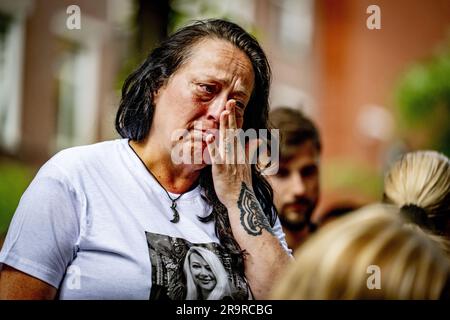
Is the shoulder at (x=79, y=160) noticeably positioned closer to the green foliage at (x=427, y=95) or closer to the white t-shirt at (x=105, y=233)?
the white t-shirt at (x=105, y=233)

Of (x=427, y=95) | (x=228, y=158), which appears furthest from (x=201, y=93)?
(x=427, y=95)

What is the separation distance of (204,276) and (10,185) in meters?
1.58

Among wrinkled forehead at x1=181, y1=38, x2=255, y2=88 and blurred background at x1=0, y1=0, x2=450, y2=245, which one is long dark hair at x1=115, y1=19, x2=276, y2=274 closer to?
wrinkled forehead at x1=181, y1=38, x2=255, y2=88

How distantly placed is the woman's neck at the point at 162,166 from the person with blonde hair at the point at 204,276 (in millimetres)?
145

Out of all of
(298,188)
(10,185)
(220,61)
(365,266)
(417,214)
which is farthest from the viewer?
(10,185)

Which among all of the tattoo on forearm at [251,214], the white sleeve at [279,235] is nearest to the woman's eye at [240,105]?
the tattoo on forearm at [251,214]

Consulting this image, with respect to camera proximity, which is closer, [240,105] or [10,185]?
[240,105]

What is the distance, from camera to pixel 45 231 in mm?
1442

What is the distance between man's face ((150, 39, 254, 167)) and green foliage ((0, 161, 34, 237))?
0.74 meters

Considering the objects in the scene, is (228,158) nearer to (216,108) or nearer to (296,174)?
(216,108)

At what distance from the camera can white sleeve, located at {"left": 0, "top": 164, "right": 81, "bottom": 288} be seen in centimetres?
144

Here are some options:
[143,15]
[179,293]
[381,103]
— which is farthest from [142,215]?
[381,103]

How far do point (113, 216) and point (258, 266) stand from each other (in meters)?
0.30

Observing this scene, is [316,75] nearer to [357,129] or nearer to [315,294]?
[357,129]
